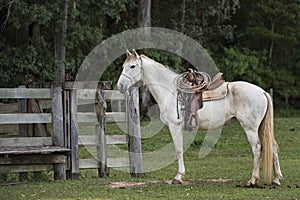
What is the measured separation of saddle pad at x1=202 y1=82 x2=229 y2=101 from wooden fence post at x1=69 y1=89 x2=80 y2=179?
229 cm

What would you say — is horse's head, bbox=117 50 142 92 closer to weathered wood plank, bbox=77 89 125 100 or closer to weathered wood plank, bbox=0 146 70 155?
weathered wood plank, bbox=77 89 125 100

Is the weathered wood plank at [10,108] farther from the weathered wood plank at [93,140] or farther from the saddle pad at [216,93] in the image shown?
the saddle pad at [216,93]

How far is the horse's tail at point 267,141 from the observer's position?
32.7 ft

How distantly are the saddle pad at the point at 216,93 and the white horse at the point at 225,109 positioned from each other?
0.22ft

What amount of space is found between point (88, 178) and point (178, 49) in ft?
53.2

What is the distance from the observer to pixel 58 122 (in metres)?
11.0

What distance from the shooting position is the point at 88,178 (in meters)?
11.3

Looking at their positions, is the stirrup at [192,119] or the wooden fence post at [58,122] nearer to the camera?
the stirrup at [192,119]

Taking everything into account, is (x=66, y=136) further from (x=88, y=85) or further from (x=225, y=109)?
(x=225, y=109)

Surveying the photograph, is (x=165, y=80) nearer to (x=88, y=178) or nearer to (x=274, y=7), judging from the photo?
(x=88, y=178)

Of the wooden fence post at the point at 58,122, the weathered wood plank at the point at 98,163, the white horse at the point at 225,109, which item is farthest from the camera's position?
the weathered wood plank at the point at 98,163

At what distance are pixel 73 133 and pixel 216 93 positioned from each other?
2.58 m

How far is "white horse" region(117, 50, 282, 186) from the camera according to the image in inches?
400

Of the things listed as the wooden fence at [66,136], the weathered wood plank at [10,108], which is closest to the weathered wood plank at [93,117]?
the wooden fence at [66,136]
